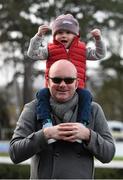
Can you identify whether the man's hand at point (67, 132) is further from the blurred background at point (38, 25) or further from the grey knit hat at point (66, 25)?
the blurred background at point (38, 25)

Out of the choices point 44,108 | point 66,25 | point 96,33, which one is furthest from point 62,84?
point 96,33

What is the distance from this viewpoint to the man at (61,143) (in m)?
2.52

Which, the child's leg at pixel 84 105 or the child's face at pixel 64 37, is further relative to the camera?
the child's face at pixel 64 37

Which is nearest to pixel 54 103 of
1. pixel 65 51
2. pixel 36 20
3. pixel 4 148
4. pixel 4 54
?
pixel 65 51

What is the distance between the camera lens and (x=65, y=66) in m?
2.58

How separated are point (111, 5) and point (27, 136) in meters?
27.4

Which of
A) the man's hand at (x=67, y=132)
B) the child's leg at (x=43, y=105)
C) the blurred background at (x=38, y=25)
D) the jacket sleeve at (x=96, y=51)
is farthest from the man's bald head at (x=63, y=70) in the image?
the blurred background at (x=38, y=25)

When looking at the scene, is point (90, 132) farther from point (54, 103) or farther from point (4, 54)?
point (4, 54)

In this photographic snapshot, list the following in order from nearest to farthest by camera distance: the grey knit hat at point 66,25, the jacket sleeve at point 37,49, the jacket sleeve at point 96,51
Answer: the grey knit hat at point 66,25 < the jacket sleeve at point 37,49 < the jacket sleeve at point 96,51

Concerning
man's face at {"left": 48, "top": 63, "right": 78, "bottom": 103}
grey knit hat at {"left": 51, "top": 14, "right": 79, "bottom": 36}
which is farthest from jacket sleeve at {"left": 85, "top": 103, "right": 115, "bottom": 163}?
grey knit hat at {"left": 51, "top": 14, "right": 79, "bottom": 36}

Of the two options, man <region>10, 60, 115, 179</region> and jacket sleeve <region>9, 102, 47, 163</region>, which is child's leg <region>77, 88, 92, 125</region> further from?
jacket sleeve <region>9, 102, 47, 163</region>

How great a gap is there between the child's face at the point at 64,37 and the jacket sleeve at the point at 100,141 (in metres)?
0.96

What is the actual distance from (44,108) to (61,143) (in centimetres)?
20

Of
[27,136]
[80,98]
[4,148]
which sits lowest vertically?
[4,148]
